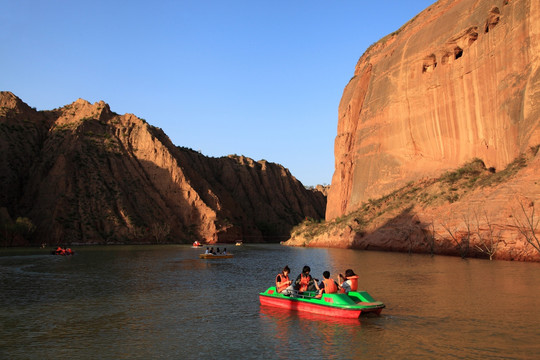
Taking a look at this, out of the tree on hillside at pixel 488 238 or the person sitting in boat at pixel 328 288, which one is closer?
the person sitting in boat at pixel 328 288

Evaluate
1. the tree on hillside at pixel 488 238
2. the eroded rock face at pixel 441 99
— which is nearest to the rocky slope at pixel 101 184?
the eroded rock face at pixel 441 99

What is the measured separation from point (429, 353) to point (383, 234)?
46.5 metres

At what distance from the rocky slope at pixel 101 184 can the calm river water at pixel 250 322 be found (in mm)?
65872

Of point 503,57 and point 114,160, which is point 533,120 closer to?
point 503,57

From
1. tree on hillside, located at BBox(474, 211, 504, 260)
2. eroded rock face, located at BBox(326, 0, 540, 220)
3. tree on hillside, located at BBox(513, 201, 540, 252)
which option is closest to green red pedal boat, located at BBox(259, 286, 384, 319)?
tree on hillside, located at BBox(513, 201, 540, 252)

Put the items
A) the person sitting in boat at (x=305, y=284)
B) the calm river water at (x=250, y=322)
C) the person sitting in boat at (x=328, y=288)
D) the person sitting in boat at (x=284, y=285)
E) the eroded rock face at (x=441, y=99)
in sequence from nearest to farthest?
the calm river water at (x=250, y=322) < the person sitting in boat at (x=328, y=288) < the person sitting in boat at (x=284, y=285) < the person sitting in boat at (x=305, y=284) < the eroded rock face at (x=441, y=99)

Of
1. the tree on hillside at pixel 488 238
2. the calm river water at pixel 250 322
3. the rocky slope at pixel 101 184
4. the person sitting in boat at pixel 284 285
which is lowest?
the calm river water at pixel 250 322

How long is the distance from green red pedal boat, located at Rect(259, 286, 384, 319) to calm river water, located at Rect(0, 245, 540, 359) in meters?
0.37

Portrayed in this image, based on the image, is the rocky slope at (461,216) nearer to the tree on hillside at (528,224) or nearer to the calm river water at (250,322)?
the tree on hillside at (528,224)

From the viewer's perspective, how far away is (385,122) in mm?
75500

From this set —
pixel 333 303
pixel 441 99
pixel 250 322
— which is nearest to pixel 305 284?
pixel 333 303

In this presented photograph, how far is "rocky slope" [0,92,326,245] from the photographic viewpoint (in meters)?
95.1

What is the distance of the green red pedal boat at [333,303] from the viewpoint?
16.7m

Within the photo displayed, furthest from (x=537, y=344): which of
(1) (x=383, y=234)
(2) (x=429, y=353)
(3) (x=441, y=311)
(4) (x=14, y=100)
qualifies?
(4) (x=14, y=100)
